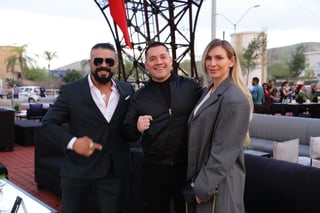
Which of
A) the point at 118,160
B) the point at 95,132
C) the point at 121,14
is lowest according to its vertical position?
the point at 118,160

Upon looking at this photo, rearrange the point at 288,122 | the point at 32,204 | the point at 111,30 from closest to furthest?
the point at 32,204
the point at 288,122
the point at 111,30

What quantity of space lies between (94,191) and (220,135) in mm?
1199

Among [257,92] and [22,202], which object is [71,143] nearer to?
[22,202]

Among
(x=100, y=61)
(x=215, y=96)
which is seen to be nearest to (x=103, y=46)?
(x=100, y=61)

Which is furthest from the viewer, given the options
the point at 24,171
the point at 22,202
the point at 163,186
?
the point at 24,171

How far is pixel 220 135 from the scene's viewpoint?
6.97ft

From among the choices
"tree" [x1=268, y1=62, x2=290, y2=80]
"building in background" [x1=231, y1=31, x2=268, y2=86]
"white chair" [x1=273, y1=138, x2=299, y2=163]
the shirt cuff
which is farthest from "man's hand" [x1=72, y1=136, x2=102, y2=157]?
"tree" [x1=268, y1=62, x2=290, y2=80]

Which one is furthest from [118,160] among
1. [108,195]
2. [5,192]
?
[5,192]

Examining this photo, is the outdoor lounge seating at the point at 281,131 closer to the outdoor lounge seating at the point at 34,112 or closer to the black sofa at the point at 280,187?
the black sofa at the point at 280,187

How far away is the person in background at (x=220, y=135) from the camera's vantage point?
211cm

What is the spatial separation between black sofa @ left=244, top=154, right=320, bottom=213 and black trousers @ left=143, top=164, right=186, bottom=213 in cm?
93

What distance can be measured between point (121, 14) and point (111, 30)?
10.5 m

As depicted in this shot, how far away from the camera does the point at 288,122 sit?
730 centimetres

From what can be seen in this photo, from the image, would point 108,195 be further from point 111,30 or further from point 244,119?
point 111,30
